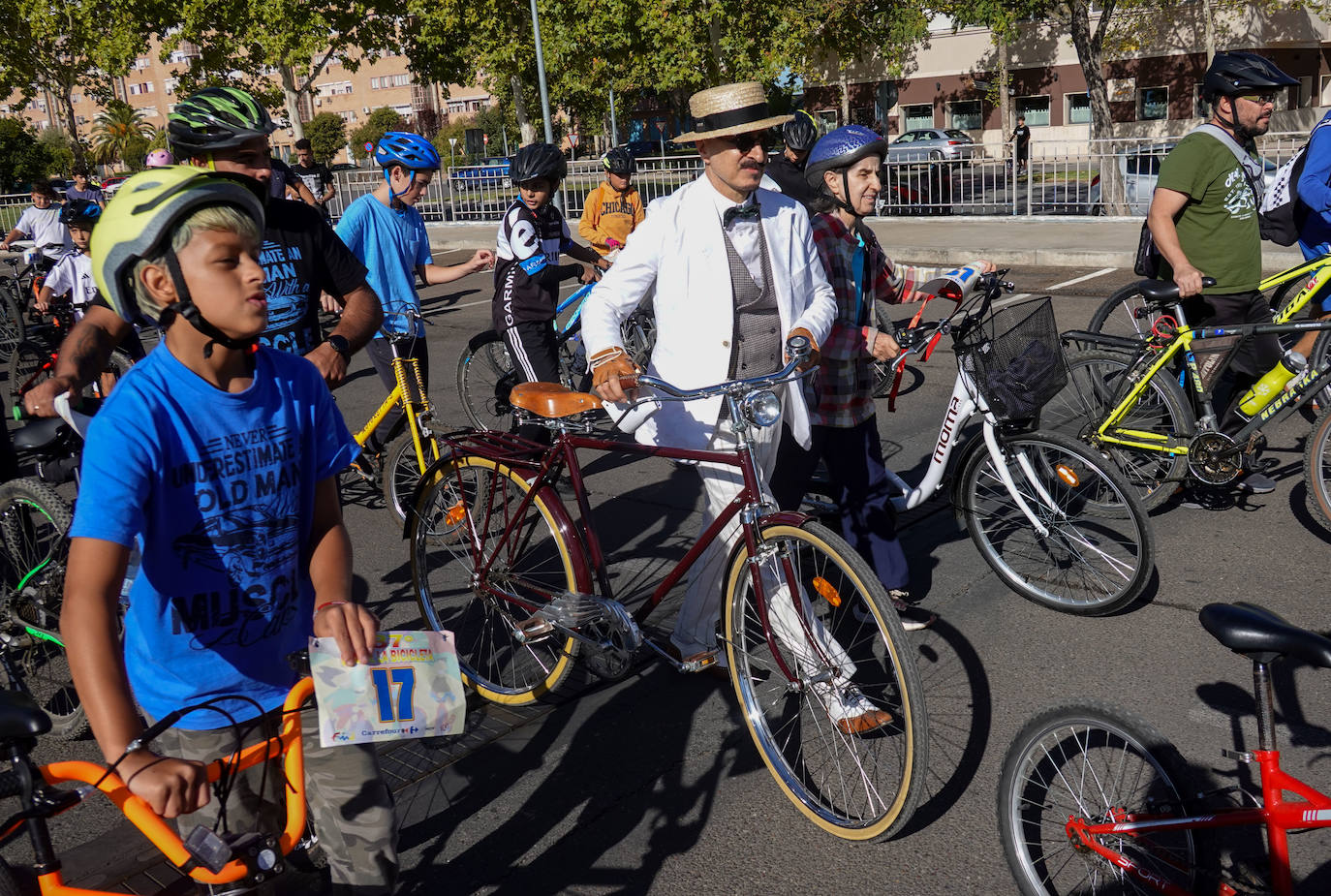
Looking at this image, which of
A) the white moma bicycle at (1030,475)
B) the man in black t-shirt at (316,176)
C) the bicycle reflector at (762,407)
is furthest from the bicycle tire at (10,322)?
the bicycle reflector at (762,407)

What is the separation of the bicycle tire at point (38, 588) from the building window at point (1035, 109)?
152 feet

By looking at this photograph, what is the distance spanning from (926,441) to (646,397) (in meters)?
3.73

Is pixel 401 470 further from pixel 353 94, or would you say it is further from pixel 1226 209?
pixel 353 94

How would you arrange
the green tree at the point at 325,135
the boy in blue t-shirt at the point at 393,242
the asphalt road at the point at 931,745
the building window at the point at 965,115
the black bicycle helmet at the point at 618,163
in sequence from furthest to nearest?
1. the green tree at the point at 325,135
2. the building window at the point at 965,115
3. the black bicycle helmet at the point at 618,163
4. the boy in blue t-shirt at the point at 393,242
5. the asphalt road at the point at 931,745

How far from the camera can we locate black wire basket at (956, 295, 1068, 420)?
4.36 meters

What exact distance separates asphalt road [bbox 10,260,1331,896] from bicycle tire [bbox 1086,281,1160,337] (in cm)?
169

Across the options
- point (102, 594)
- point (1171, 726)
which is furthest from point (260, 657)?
point (1171, 726)

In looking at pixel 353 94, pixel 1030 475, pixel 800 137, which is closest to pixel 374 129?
pixel 353 94

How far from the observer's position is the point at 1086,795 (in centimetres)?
272

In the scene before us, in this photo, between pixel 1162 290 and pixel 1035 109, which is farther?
pixel 1035 109

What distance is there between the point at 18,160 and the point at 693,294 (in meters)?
46.2

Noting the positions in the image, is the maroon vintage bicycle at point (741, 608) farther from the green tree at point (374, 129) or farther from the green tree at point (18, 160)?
the green tree at point (374, 129)

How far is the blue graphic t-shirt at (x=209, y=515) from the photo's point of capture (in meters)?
2.01

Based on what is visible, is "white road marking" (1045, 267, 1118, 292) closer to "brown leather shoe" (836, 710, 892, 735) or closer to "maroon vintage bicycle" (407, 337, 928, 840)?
"maroon vintage bicycle" (407, 337, 928, 840)
